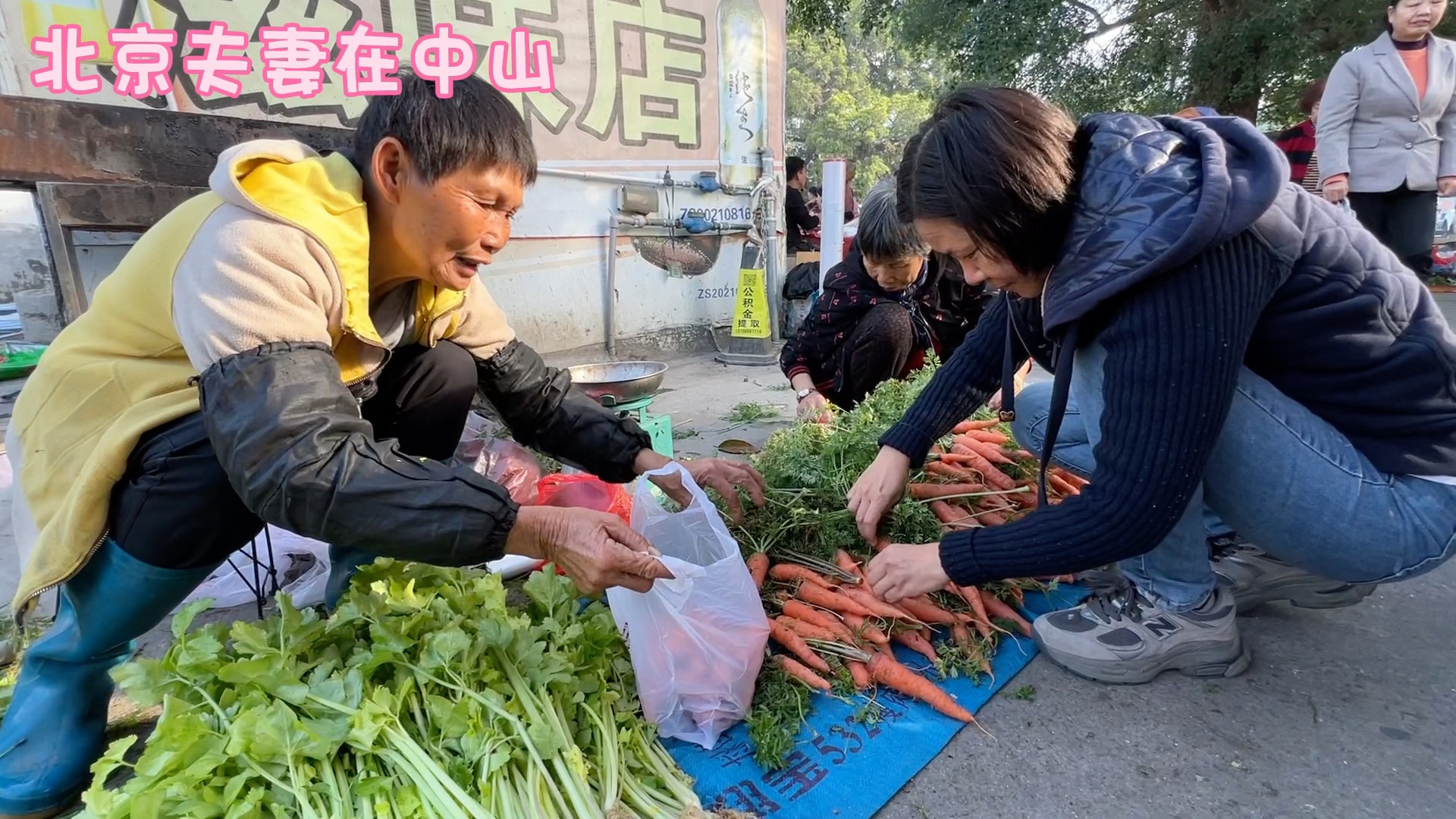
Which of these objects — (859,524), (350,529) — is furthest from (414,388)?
(859,524)

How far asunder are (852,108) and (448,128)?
31.9m

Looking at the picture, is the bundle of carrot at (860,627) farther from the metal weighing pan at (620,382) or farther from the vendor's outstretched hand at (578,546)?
the metal weighing pan at (620,382)

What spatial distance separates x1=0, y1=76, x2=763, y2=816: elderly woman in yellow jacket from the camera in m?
1.29

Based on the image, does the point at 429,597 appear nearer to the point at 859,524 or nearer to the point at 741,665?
the point at 741,665

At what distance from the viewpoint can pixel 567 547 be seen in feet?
4.57

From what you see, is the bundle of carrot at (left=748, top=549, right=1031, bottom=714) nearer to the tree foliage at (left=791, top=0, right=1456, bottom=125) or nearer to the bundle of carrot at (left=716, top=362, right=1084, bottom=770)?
the bundle of carrot at (left=716, top=362, right=1084, bottom=770)

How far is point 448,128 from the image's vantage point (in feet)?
4.70

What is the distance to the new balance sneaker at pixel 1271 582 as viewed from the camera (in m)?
1.84

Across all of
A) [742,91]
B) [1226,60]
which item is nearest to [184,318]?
[742,91]

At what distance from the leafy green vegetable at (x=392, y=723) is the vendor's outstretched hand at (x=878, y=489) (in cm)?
69

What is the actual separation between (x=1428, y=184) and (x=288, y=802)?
5407mm

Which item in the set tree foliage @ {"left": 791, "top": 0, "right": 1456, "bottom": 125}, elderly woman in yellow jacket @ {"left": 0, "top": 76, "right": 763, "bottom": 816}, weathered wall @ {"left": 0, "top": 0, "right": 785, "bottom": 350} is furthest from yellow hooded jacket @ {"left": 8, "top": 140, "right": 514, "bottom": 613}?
tree foliage @ {"left": 791, "top": 0, "right": 1456, "bottom": 125}

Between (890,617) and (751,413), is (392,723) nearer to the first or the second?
(890,617)

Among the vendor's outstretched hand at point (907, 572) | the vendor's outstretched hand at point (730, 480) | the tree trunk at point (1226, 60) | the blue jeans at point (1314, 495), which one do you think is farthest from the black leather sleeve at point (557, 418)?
the tree trunk at point (1226, 60)
